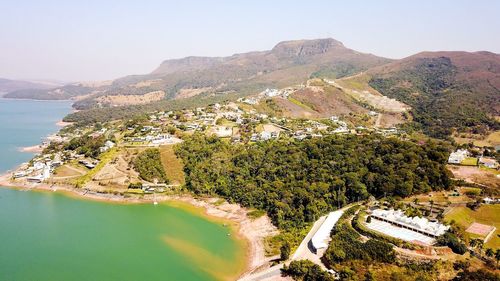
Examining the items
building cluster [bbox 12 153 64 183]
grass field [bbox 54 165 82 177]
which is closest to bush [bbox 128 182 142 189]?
grass field [bbox 54 165 82 177]

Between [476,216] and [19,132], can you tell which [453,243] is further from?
[19,132]

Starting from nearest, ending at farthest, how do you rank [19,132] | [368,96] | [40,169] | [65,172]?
[65,172], [40,169], [19,132], [368,96]

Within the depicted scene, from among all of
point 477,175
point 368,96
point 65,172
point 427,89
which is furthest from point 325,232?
point 427,89

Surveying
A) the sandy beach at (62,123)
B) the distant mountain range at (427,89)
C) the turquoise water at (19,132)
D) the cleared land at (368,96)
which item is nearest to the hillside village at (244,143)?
the turquoise water at (19,132)

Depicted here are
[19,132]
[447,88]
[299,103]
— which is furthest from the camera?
[447,88]

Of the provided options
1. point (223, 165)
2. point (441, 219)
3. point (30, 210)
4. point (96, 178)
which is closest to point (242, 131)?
point (223, 165)

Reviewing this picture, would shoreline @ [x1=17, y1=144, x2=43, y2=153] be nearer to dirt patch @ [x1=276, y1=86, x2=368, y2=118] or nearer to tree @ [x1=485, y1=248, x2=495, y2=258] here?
dirt patch @ [x1=276, y1=86, x2=368, y2=118]

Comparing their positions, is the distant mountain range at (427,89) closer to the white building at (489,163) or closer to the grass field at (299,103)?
the grass field at (299,103)
